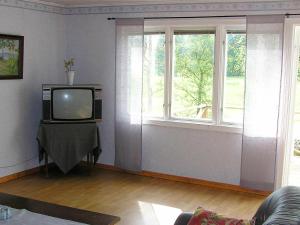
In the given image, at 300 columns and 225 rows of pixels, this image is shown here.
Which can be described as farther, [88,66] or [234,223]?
[88,66]

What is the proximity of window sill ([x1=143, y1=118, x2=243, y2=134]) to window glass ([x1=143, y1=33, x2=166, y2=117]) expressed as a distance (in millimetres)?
125

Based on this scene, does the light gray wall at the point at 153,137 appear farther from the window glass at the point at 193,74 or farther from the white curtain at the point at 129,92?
the window glass at the point at 193,74

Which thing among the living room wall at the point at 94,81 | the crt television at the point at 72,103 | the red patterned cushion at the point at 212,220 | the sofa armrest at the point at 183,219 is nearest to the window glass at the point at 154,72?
the living room wall at the point at 94,81

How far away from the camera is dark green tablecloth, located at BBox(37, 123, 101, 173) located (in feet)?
17.2

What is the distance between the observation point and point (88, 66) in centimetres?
584

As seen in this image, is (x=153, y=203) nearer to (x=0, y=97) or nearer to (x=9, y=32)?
(x=0, y=97)

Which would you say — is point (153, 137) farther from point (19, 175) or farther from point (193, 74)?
point (19, 175)

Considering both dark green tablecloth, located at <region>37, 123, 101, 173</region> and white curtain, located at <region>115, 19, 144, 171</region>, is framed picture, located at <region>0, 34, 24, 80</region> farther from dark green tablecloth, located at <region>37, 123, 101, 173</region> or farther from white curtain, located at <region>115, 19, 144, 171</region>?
white curtain, located at <region>115, 19, 144, 171</region>

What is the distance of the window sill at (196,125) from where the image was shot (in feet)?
16.3

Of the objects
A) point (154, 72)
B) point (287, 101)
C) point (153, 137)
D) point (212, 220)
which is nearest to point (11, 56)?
point (154, 72)

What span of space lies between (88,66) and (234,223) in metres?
4.09

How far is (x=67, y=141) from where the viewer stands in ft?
17.4

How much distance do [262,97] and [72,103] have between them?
7.66 feet

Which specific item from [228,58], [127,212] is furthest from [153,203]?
[228,58]
